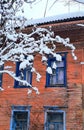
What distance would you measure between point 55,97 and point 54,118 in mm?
930

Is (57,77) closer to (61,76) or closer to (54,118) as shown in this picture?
(61,76)

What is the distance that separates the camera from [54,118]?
1312 centimetres

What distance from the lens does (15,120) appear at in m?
13.7

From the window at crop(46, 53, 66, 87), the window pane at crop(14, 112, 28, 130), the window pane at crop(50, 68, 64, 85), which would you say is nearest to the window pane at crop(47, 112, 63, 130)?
the window pane at crop(14, 112, 28, 130)

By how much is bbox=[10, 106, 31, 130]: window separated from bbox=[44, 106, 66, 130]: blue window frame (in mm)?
935

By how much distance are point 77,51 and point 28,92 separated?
9.48ft

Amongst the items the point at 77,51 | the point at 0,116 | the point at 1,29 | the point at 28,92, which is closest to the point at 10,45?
the point at 1,29

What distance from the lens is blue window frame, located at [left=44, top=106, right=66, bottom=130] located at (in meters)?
12.9

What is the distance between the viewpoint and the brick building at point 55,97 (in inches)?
503

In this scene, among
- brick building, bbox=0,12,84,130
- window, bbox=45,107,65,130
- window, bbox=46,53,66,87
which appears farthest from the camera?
window, bbox=46,53,66,87

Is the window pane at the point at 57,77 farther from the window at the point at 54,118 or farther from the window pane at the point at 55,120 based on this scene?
the window pane at the point at 55,120

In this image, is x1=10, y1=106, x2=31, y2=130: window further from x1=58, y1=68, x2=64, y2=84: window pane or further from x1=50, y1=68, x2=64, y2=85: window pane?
x1=58, y1=68, x2=64, y2=84: window pane

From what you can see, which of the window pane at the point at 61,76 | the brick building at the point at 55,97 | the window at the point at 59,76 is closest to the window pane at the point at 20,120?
the brick building at the point at 55,97

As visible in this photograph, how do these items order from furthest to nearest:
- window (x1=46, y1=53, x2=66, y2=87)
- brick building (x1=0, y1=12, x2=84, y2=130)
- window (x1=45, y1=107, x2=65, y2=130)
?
window (x1=46, y1=53, x2=66, y2=87)
window (x1=45, y1=107, x2=65, y2=130)
brick building (x1=0, y1=12, x2=84, y2=130)
